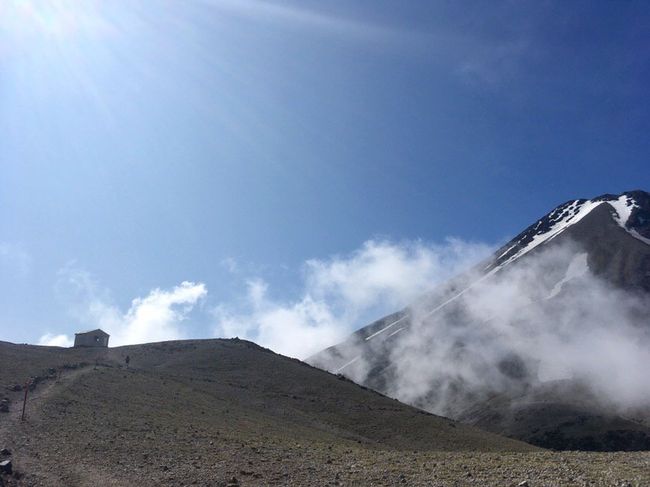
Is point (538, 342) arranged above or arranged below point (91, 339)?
above

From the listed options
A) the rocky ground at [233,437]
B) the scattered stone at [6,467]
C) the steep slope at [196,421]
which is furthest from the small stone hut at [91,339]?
the scattered stone at [6,467]

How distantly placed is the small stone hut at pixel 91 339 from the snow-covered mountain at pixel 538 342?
60.8 m

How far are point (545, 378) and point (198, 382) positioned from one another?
82.5 meters

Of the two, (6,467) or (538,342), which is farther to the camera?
(538,342)

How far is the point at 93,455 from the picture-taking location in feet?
72.2

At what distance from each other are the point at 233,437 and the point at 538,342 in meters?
120

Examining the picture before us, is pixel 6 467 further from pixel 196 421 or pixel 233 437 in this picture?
pixel 196 421

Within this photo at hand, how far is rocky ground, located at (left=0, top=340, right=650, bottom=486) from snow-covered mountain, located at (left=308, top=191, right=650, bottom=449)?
4554 cm

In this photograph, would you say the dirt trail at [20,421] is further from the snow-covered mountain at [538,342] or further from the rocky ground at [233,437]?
the snow-covered mountain at [538,342]

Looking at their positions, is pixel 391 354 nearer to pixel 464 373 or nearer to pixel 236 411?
pixel 464 373

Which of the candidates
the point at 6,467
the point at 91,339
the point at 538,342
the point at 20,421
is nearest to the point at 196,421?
the point at 20,421

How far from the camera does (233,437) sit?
2803 centimetres

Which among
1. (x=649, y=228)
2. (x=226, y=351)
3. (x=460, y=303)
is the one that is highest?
(x=649, y=228)

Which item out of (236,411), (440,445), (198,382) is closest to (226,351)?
(198,382)
